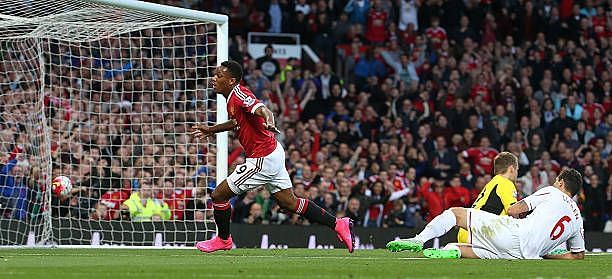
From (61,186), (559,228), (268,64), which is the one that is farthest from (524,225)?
(268,64)

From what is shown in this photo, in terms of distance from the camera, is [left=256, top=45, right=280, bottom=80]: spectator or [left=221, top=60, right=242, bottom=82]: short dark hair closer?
[left=221, top=60, right=242, bottom=82]: short dark hair

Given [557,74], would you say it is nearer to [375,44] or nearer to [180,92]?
[375,44]

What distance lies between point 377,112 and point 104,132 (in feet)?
24.8

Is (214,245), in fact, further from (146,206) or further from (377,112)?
(377,112)

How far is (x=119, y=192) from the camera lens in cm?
1798

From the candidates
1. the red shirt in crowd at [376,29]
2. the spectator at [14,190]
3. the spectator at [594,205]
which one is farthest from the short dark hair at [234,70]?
the red shirt in crowd at [376,29]

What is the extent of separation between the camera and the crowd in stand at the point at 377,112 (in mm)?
18094

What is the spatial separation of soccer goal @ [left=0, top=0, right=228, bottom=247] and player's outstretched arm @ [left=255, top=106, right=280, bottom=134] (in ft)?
12.1

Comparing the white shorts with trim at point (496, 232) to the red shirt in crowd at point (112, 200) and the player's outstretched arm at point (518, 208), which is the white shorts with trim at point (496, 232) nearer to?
the player's outstretched arm at point (518, 208)

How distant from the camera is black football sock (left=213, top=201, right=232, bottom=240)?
13.6 metres

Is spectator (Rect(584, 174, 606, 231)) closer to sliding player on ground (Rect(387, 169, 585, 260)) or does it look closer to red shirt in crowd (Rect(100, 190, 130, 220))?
red shirt in crowd (Rect(100, 190, 130, 220))

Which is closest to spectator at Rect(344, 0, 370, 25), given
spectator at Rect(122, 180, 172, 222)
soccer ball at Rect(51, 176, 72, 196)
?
spectator at Rect(122, 180, 172, 222)

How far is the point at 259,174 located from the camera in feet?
44.1

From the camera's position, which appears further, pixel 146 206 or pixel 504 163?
pixel 146 206
